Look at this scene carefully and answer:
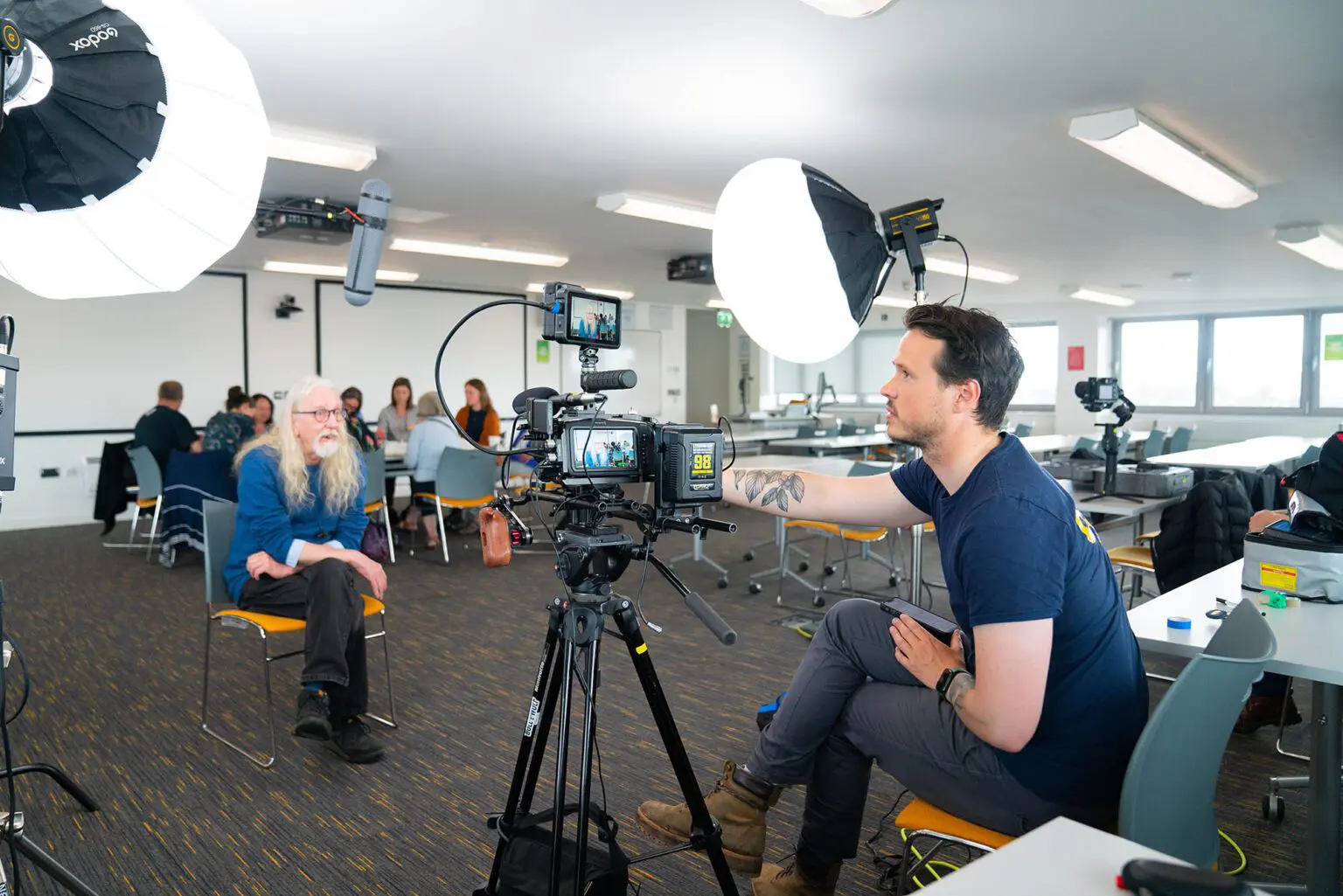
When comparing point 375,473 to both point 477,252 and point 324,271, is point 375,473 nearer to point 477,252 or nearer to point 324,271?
point 477,252

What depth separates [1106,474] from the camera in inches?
159

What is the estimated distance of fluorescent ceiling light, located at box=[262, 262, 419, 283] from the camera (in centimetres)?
845

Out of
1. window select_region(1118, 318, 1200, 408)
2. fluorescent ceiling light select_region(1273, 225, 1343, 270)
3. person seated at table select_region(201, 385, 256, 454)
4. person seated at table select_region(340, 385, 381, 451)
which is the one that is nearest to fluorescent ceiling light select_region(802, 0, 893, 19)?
person seated at table select_region(340, 385, 381, 451)

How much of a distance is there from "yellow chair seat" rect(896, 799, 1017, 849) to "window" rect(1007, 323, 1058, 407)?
12050 mm

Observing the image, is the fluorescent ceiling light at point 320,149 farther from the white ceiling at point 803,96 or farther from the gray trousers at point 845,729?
the gray trousers at point 845,729

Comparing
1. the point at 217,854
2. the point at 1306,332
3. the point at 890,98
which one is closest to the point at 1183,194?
the point at 890,98

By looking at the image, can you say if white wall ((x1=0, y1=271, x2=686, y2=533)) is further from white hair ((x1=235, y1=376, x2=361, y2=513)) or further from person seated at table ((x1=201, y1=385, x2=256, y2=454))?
white hair ((x1=235, y1=376, x2=361, y2=513))

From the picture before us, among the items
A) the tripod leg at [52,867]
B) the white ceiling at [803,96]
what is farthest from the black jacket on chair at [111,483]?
the tripod leg at [52,867]

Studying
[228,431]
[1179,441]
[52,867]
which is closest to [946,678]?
[52,867]

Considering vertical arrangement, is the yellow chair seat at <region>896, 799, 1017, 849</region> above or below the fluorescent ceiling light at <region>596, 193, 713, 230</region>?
below

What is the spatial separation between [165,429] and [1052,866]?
6.96m

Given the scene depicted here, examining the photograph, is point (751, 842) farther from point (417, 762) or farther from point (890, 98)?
point (890, 98)

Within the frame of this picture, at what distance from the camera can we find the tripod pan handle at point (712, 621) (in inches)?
47.3

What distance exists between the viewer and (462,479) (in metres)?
5.86
